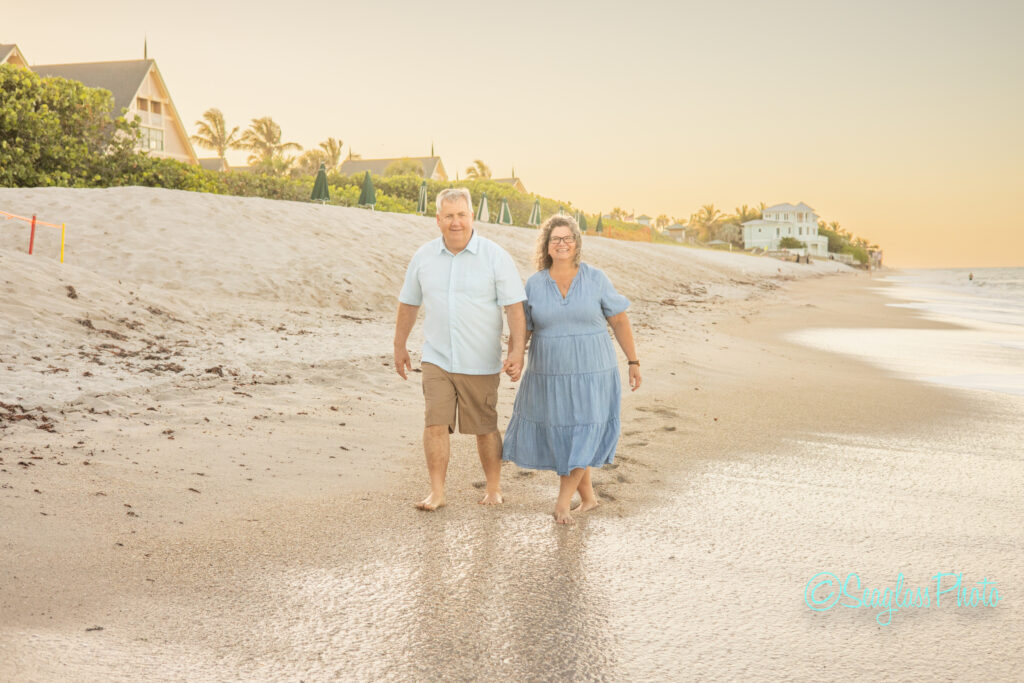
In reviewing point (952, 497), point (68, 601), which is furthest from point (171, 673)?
point (952, 497)

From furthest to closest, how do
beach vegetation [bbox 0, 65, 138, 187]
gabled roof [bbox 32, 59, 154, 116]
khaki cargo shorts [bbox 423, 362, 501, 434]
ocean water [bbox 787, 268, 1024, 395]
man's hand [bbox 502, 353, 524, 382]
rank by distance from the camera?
gabled roof [bbox 32, 59, 154, 116] < beach vegetation [bbox 0, 65, 138, 187] < ocean water [bbox 787, 268, 1024, 395] < khaki cargo shorts [bbox 423, 362, 501, 434] < man's hand [bbox 502, 353, 524, 382]

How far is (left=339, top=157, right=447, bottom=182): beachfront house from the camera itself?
6744 centimetres

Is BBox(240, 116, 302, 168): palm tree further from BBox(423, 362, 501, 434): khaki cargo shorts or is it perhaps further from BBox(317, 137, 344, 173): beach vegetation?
BBox(423, 362, 501, 434): khaki cargo shorts

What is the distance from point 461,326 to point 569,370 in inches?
A: 25.4

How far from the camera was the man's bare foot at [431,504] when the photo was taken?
456 centimetres

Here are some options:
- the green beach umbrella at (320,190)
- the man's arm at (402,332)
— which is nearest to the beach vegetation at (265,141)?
the green beach umbrella at (320,190)

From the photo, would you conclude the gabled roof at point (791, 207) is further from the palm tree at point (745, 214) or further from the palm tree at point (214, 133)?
the palm tree at point (214, 133)

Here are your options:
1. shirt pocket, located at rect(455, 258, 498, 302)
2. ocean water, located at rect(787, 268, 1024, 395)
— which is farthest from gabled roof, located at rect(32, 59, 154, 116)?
shirt pocket, located at rect(455, 258, 498, 302)

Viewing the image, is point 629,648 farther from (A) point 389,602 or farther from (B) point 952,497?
(B) point 952,497

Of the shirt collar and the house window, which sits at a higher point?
the house window

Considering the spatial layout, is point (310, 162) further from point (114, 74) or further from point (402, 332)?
point (402, 332)

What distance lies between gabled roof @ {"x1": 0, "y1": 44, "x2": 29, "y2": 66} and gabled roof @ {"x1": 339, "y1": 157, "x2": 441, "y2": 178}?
33.9 m

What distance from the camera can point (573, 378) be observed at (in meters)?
4.41

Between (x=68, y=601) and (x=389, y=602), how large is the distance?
129cm
